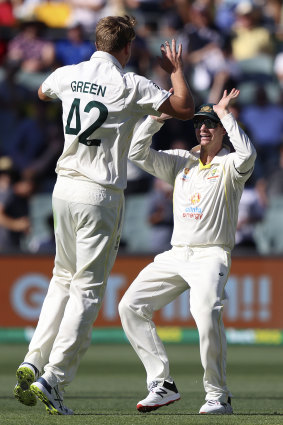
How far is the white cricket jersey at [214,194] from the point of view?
20.7 feet

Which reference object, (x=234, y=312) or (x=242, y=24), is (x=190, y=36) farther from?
(x=234, y=312)

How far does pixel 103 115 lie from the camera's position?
5.79 metres

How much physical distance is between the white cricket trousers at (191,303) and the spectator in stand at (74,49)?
8.02 metres

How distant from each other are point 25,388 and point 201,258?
148cm

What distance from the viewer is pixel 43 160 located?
13641 mm

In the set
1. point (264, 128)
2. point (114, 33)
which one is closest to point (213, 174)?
point (114, 33)

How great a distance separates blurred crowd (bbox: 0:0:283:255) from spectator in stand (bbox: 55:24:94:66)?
0.01 meters

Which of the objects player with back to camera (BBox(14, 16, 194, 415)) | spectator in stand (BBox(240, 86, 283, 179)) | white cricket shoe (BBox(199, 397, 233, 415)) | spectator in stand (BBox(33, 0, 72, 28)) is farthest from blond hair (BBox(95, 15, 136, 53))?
spectator in stand (BBox(33, 0, 72, 28))

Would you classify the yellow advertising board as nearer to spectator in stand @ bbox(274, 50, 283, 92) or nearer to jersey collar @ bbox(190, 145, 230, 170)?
spectator in stand @ bbox(274, 50, 283, 92)

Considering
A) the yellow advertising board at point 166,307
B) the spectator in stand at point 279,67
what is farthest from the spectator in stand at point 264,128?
the yellow advertising board at point 166,307

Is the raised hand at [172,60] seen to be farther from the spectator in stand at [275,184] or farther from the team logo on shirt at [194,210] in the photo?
the spectator in stand at [275,184]

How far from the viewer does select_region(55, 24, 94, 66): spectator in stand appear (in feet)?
46.5

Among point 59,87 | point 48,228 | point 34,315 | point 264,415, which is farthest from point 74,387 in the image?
point 48,228

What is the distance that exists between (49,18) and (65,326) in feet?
Result: 34.2
